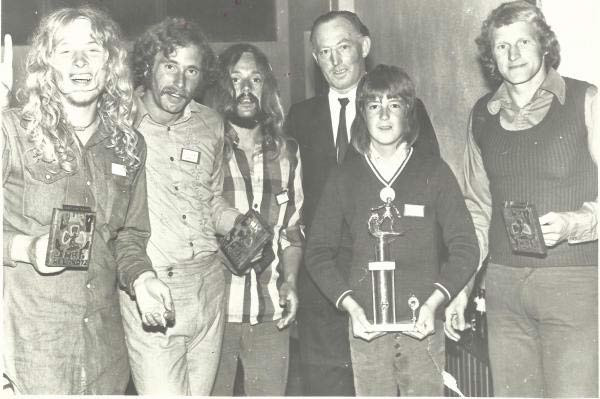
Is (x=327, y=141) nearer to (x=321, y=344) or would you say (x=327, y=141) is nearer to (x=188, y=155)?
(x=188, y=155)

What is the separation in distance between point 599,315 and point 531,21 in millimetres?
924

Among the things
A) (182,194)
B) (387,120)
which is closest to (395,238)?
(387,120)

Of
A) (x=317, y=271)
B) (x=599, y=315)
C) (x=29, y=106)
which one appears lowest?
(x=599, y=315)

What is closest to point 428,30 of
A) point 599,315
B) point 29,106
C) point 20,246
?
point 599,315

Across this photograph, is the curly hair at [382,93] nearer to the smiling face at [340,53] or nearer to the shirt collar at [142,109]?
the smiling face at [340,53]

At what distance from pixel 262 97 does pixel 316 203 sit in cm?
40

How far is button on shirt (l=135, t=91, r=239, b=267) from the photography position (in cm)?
230

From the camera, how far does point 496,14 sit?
231 centimetres

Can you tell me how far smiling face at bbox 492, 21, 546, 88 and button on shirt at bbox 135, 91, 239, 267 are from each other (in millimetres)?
979

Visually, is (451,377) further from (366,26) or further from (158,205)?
(366,26)

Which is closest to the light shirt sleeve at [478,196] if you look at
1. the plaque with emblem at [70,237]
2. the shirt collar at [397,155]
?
the shirt collar at [397,155]

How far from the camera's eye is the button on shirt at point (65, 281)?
210 centimetres

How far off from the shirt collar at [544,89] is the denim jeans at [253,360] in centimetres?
100

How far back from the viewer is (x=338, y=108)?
8.14 ft
